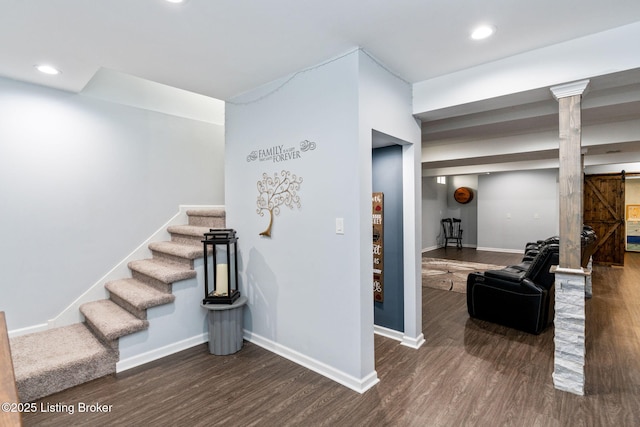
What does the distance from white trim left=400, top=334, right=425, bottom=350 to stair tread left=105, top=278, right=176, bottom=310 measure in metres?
2.34

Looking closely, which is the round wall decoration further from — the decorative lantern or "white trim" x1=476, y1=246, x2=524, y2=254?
the decorative lantern

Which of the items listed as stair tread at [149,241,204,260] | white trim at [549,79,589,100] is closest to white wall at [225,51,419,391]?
stair tread at [149,241,204,260]

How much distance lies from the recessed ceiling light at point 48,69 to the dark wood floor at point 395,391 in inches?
105

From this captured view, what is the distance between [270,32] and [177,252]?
2.35 metres

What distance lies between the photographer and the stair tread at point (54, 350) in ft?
8.14

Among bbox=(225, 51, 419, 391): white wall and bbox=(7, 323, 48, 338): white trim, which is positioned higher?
bbox=(225, 51, 419, 391): white wall

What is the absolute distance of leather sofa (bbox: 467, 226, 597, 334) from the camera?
3.52m

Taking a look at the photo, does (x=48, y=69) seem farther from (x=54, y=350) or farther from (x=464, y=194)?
(x=464, y=194)

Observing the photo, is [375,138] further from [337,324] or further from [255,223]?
[337,324]

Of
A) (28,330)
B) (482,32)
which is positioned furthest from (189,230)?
(482,32)

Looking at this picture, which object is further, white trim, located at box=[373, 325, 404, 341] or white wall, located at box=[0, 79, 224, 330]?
white trim, located at box=[373, 325, 404, 341]

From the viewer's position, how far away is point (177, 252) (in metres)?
3.42

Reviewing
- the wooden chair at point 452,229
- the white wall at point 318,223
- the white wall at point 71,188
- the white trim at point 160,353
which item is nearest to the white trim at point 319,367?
the white wall at point 318,223

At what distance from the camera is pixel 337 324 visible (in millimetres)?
2646
